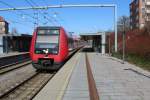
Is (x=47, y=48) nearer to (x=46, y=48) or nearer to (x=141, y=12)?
(x=46, y=48)

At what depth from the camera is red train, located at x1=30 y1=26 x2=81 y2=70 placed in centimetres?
2391

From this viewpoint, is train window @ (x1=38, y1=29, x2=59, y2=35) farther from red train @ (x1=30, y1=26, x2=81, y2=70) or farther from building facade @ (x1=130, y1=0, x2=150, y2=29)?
building facade @ (x1=130, y1=0, x2=150, y2=29)

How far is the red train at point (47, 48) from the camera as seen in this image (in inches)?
941

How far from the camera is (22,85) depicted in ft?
58.9

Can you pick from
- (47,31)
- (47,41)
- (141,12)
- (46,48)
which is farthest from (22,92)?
Answer: (141,12)

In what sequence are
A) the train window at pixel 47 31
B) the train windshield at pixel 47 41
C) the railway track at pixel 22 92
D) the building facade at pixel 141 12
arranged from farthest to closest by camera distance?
1. the building facade at pixel 141 12
2. the train window at pixel 47 31
3. the train windshield at pixel 47 41
4. the railway track at pixel 22 92

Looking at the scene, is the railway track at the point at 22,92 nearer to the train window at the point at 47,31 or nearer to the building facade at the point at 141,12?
the train window at the point at 47,31

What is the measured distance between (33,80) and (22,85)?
2.53 m

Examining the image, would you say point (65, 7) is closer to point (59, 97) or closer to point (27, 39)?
point (59, 97)

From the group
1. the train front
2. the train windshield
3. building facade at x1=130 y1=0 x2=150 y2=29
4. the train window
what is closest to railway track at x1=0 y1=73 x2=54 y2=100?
the train front

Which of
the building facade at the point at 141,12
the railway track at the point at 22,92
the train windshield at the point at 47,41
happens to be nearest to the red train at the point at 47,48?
the train windshield at the point at 47,41

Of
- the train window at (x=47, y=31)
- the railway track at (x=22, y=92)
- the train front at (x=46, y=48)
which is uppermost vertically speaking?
the train window at (x=47, y=31)

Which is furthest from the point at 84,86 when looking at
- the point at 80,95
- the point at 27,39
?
the point at 27,39

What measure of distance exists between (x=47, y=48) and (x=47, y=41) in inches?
24.8
